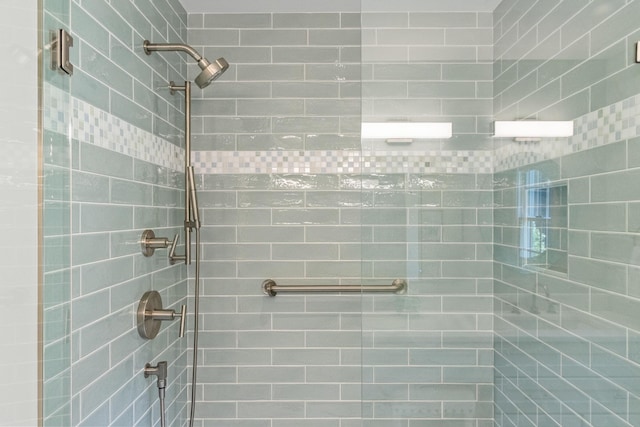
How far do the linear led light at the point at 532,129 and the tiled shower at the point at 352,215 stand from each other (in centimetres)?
3

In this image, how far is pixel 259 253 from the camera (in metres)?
2.05

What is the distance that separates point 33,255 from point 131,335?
2.46 feet

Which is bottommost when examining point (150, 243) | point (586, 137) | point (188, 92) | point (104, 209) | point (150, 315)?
point (150, 315)

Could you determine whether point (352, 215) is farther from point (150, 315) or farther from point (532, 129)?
point (150, 315)

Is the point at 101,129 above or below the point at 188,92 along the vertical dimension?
below

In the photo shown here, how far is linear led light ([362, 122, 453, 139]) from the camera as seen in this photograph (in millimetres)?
1599

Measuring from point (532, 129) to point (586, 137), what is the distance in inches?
9.7

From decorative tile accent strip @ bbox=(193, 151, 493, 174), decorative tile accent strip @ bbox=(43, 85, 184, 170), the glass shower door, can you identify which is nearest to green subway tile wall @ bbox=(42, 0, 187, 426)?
decorative tile accent strip @ bbox=(43, 85, 184, 170)

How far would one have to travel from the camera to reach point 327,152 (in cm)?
205

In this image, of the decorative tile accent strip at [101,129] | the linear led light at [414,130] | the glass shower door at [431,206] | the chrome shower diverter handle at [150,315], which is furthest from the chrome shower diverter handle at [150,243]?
the linear led light at [414,130]

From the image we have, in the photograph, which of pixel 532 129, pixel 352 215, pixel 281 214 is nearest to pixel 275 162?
pixel 281 214

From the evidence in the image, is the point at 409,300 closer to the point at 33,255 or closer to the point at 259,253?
the point at 259,253

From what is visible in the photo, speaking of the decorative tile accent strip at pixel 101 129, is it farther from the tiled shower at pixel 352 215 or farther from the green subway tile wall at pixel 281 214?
the green subway tile wall at pixel 281 214

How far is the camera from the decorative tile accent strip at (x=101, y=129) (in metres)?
0.80
